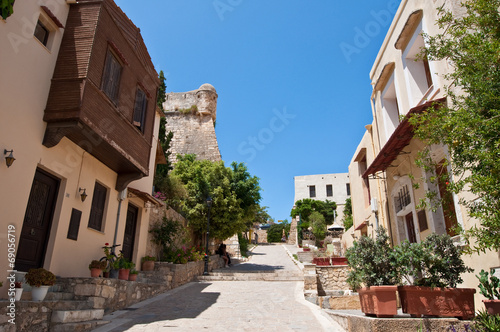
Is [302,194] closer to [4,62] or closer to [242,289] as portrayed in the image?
[242,289]

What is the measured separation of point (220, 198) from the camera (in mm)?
18188

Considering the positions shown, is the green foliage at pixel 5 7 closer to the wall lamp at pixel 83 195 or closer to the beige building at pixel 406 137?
the wall lamp at pixel 83 195

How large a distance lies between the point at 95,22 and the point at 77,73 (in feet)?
4.92

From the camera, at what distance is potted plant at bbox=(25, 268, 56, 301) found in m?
5.54

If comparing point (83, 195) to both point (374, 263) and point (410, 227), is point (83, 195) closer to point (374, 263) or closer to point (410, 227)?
point (374, 263)

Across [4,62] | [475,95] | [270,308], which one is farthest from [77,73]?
[475,95]

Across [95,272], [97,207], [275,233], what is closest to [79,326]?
[95,272]

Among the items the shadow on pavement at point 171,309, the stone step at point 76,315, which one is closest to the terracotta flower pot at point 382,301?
the shadow on pavement at point 171,309

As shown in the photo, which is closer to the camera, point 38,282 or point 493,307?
point 493,307

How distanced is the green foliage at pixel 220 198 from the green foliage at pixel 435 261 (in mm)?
13481

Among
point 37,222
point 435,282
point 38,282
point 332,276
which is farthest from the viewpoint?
point 332,276

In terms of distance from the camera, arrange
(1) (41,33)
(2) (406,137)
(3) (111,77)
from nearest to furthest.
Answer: (1) (41,33)
(2) (406,137)
(3) (111,77)

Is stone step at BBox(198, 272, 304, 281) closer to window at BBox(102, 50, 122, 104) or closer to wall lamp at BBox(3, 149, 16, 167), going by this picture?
window at BBox(102, 50, 122, 104)

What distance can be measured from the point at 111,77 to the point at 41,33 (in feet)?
5.76
